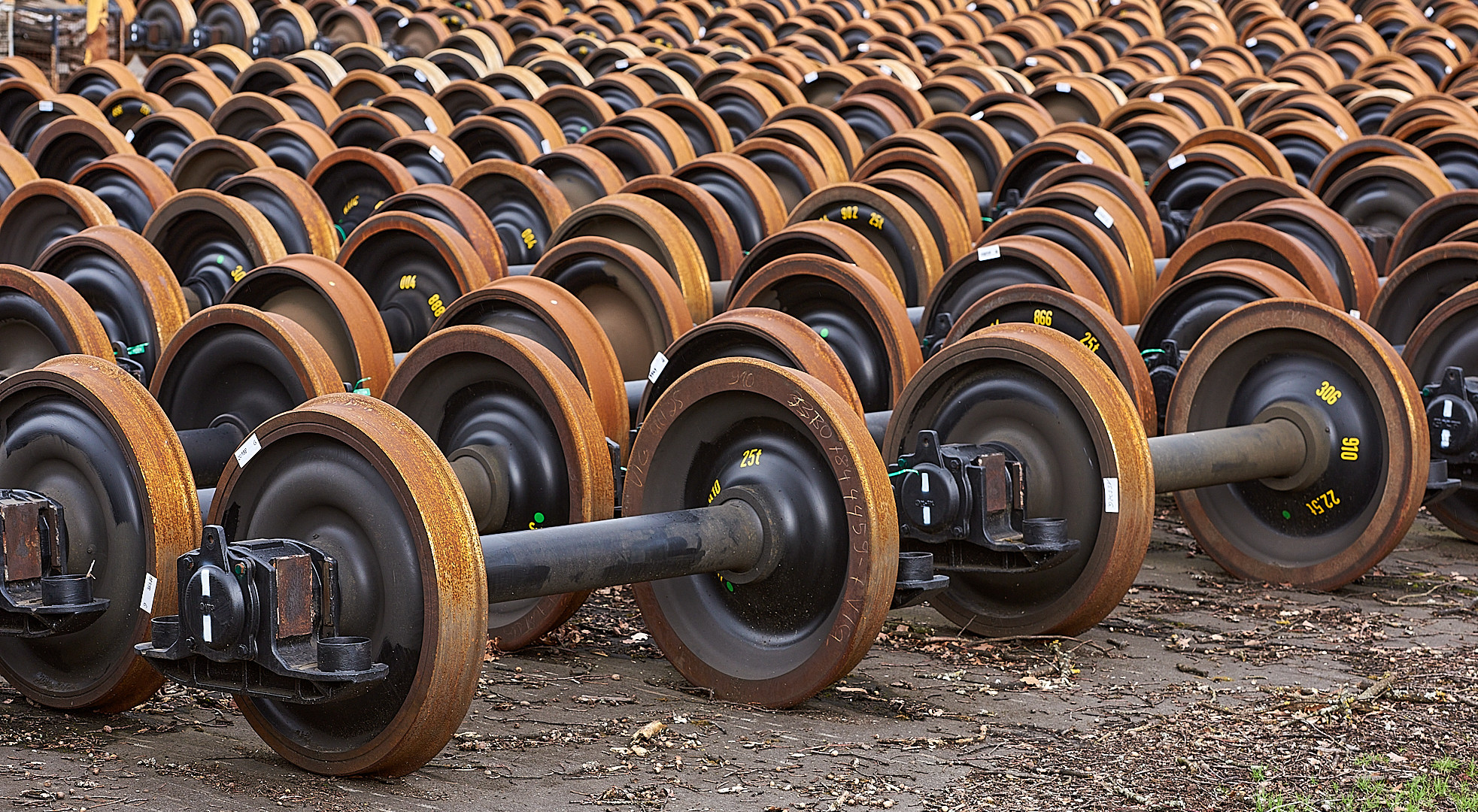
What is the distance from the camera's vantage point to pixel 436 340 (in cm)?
416

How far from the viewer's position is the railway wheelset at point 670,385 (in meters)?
3.17

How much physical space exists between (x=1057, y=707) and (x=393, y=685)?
1523 millimetres

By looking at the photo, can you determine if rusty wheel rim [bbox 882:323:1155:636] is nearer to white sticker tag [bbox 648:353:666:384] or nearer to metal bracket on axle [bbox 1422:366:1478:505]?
white sticker tag [bbox 648:353:666:384]

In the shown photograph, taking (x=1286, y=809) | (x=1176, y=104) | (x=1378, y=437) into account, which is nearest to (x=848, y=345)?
(x=1378, y=437)

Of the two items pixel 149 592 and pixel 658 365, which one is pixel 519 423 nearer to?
pixel 658 365

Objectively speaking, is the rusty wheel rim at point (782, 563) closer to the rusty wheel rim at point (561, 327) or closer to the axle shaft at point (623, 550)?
the axle shaft at point (623, 550)

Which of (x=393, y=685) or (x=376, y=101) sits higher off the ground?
(x=376, y=101)

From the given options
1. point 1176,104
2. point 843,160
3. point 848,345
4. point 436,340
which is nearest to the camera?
point 436,340

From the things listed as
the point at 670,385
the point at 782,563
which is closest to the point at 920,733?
the point at 782,563

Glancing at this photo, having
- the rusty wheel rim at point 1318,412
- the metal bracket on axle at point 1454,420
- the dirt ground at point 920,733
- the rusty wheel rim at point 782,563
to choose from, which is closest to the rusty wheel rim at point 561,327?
the dirt ground at point 920,733

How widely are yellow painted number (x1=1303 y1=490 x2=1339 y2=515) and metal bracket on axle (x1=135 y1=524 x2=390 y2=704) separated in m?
2.93

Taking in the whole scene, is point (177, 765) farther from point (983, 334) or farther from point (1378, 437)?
point (1378, 437)

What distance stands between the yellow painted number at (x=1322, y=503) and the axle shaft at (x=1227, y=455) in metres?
0.12

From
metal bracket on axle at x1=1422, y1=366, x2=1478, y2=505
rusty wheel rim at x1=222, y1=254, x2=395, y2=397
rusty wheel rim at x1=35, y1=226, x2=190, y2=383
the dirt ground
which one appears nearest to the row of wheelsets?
the dirt ground
